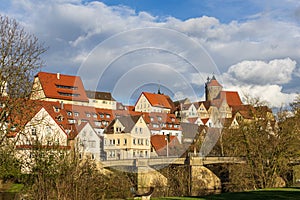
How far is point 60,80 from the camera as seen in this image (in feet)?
239

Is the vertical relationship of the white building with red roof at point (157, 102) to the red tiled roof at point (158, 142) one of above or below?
above

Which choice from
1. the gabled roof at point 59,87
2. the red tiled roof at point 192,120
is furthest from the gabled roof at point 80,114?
the red tiled roof at point 192,120

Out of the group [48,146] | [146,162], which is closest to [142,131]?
[146,162]

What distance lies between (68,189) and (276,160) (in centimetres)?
2221

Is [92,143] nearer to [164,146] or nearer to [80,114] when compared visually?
[80,114]

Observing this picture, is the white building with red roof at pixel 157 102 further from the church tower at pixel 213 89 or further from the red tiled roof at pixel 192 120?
the church tower at pixel 213 89

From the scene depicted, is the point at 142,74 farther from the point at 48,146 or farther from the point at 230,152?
the point at 230,152

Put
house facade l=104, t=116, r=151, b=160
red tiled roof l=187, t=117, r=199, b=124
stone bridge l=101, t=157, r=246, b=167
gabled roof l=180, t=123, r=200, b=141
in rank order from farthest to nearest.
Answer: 1. house facade l=104, t=116, r=151, b=160
2. stone bridge l=101, t=157, r=246, b=167
3. red tiled roof l=187, t=117, r=199, b=124
4. gabled roof l=180, t=123, r=200, b=141

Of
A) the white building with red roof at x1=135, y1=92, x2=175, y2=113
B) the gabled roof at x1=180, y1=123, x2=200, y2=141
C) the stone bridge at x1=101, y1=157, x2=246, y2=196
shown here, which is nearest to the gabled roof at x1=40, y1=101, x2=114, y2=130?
the stone bridge at x1=101, y1=157, x2=246, y2=196

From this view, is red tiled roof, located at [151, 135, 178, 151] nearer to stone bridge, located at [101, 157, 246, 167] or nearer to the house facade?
the house facade

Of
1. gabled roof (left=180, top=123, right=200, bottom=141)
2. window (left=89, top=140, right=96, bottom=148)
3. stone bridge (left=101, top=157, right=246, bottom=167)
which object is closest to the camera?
gabled roof (left=180, top=123, right=200, bottom=141)

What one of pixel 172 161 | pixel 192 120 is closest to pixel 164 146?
pixel 172 161

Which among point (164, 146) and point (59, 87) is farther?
point (59, 87)

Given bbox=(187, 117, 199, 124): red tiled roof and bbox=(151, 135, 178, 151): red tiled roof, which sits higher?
bbox=(187, 117, 199, 124): red tiled roof
